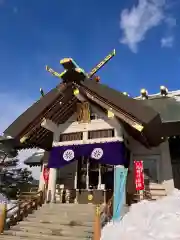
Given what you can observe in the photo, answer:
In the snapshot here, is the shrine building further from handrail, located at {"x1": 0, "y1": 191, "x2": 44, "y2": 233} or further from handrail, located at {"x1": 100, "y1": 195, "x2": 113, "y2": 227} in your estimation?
handrail, located at {"x1": 100, "y1": 195, "x2": 113, "y2": 227}

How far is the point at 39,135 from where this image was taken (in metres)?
16.3

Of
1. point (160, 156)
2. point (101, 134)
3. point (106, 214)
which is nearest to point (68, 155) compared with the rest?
point (101, 134)

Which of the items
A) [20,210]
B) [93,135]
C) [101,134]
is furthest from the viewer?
[93,135]

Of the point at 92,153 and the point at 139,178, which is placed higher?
the point at 92,153

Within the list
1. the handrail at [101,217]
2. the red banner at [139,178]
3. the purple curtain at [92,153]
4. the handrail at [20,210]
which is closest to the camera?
the handrail at [101,217]

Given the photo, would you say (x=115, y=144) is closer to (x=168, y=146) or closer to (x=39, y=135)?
(x=168, y=146)

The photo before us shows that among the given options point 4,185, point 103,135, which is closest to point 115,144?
point 103,135

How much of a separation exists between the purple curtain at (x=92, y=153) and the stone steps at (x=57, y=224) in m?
2.59

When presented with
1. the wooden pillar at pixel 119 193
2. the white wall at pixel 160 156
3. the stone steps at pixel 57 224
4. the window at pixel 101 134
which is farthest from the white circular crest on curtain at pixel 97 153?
the white wall at pixel 160 156

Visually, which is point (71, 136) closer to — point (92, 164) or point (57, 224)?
point (92, 164)

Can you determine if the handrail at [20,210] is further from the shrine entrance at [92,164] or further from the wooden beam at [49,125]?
the wooden beam at [49,125]

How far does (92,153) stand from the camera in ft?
45.2

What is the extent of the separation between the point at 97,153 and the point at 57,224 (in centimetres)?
447

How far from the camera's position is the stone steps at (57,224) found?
9.66m
